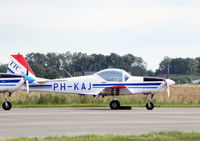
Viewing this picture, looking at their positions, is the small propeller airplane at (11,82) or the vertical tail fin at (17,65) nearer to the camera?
the small propeller airplane at (11,82)

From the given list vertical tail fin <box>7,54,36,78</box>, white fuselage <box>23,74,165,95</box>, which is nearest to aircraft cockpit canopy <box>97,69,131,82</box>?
white fuselage <box>23,74,165,95</box>

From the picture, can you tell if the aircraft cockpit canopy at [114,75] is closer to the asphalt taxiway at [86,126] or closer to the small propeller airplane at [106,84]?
the small propeller airplane at [106,84]

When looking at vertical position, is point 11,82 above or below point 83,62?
below

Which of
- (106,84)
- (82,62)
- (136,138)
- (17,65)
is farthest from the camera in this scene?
(82,62)

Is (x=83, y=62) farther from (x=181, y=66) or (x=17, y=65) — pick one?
(x=17, y=65)

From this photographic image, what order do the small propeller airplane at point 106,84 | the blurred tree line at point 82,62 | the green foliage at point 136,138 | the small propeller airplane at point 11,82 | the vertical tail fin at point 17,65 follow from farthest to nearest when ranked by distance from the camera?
the blurred tree line at point 82,62
the vertical tail fin at point 17,65
the small propeller airplane at point 106,84
the small propeller airplane at point 11,82
the green foliage at point 136,138

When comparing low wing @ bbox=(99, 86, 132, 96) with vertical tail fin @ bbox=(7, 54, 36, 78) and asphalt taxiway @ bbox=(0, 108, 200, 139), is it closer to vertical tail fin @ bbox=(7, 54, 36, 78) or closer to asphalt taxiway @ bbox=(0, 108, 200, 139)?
vertical tail fin @ bbox=(7, 54, 36, 78)

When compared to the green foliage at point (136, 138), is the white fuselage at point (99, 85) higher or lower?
higher

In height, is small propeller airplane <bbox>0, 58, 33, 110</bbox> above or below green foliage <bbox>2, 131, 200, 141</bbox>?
above

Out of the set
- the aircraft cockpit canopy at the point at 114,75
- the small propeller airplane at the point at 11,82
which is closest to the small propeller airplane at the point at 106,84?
the aircraft cockpit canopy at the point at 114,75

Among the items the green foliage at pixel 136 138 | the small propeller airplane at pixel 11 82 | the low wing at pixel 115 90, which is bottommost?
the green foliage at pixel 136 138

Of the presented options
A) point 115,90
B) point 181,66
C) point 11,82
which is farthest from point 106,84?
point 181,66

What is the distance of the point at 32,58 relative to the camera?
355 feet

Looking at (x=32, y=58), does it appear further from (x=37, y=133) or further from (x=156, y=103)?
(x=37, y=133)
